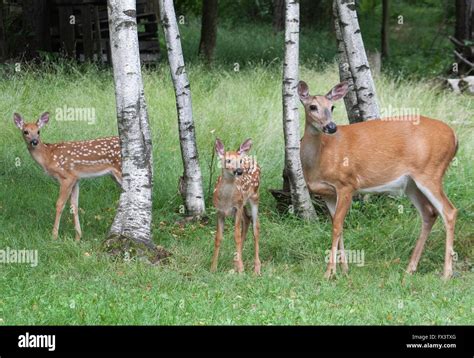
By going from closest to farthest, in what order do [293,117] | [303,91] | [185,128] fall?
[303,91] < [293,117] < [185,128]

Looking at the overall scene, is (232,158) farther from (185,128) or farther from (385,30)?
(385,30)

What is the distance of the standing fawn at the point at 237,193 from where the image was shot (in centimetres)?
955

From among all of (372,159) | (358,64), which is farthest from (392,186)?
(358,64)

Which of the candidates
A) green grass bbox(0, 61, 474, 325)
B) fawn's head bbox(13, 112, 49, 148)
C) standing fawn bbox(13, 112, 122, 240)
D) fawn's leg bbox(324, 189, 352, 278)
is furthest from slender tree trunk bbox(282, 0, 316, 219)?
fawn's head bbox(13, 112, 49, 148)

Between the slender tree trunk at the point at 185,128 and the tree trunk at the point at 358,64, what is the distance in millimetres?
1869

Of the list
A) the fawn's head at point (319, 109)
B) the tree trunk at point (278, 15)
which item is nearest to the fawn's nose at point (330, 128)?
the fawn's head at point (319, 109)

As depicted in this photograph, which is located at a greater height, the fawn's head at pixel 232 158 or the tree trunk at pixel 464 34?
the fawn's head at pixel 232 158

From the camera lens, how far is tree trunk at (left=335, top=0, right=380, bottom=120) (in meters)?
11.5

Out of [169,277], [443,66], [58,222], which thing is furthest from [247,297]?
[443,66]

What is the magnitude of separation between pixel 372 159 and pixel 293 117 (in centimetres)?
144

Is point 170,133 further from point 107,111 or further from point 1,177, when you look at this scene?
point 1,177

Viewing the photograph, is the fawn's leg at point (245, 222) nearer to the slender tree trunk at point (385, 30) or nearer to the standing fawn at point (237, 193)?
the standing fawn at point (237, 193)

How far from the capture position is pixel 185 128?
37.5ft

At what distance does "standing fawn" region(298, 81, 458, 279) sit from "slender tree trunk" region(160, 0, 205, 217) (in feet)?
6.26
